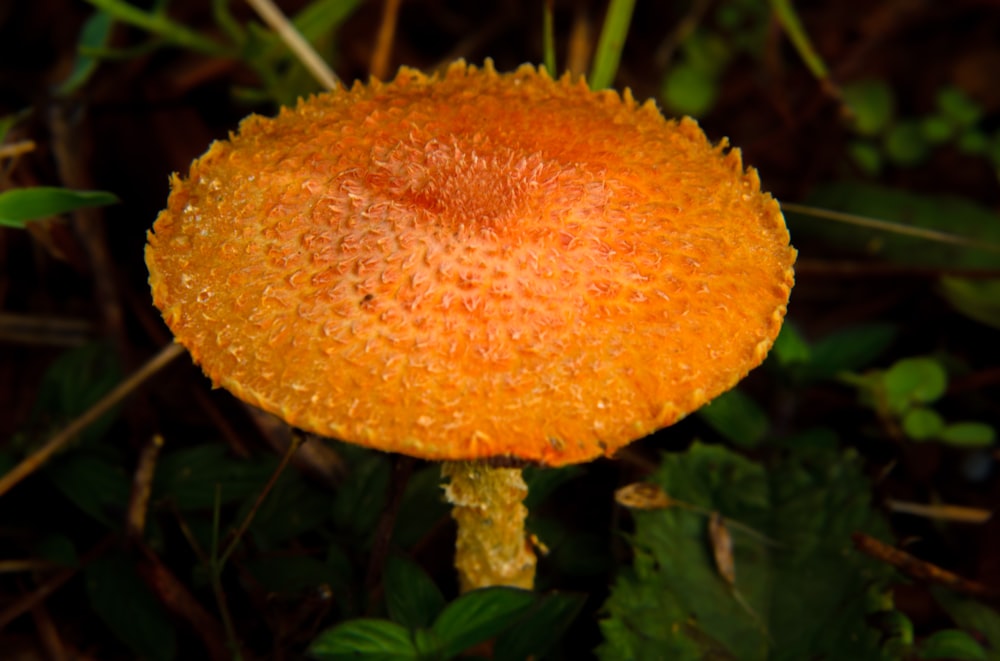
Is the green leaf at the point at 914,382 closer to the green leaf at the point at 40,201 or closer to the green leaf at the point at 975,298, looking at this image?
the green leaf at the point at 975,298

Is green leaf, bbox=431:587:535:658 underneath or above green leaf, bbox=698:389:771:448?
above

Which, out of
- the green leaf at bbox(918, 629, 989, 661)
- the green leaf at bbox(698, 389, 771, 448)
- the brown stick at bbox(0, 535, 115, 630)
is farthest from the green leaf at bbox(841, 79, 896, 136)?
the brown stick at bbox(0, 535, 115, 630)

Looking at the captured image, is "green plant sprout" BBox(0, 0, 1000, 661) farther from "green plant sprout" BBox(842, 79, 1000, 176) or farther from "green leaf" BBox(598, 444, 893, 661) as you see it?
"green plant sprout" BBox(842, 79, 1000, 176)

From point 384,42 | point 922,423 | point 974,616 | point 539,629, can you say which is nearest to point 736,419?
point 922,423

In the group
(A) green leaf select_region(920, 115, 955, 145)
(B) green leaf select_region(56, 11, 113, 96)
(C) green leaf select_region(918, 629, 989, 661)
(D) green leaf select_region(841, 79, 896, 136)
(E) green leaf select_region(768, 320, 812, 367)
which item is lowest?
(C) green leaf select_region(918, 629, 989, 661)

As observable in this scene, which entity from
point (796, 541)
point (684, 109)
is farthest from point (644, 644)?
point (684, 109)

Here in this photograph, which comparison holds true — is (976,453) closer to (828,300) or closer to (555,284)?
(828,300)

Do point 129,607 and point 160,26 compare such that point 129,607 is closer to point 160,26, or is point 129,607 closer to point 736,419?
point 736,419
